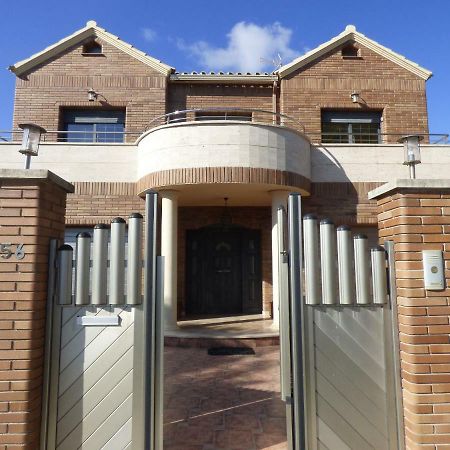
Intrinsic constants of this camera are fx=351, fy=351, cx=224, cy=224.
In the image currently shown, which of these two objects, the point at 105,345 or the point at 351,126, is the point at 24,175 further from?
the point at 351,126

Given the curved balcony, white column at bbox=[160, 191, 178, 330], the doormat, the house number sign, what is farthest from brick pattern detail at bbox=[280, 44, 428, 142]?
the house number sign

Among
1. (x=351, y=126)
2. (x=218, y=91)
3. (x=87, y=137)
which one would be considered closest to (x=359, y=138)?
(x=351, y=126)

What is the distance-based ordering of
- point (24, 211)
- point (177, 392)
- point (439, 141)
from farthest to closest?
1. point (439, 141)
2. point (177, 392)
3. point (24, 211)

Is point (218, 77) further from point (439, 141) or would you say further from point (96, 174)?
point (439, 141)

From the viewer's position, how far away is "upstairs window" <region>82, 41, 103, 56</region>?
11.9m

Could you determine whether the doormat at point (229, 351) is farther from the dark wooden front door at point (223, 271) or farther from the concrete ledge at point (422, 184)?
the concrete ledge at point (422, 184)

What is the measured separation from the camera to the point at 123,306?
288 cm

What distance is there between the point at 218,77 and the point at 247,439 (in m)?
10.8

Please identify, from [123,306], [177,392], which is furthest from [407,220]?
[177,392]

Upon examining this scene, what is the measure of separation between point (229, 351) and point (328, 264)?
4756mm

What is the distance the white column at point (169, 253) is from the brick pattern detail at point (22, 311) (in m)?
5.30

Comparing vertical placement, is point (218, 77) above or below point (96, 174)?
above

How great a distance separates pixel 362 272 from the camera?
2.99 m

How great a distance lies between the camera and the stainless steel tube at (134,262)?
287cm
